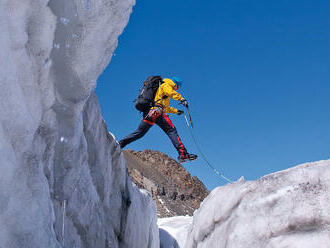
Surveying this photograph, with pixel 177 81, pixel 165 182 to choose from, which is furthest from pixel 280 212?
pixel 165 182

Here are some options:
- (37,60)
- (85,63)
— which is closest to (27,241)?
(37,60)

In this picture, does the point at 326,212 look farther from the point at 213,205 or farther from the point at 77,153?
the point at 77,153

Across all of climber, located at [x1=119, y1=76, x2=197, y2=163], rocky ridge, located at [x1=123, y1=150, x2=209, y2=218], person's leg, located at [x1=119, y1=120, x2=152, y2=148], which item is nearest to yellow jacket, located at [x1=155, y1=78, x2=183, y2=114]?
climber, located at [x1=119, y1=76, x2=197, y2=163]

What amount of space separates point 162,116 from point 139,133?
548 mm

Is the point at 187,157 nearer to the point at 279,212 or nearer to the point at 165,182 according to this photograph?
the point at 279,212

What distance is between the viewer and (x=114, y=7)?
392 centimetres

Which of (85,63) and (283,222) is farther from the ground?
(85,63)

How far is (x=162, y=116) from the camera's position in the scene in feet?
25.0

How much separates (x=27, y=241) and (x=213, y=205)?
174 centimetres

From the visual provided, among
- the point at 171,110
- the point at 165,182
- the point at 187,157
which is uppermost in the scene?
the point at 165,182

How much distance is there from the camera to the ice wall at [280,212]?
285cm

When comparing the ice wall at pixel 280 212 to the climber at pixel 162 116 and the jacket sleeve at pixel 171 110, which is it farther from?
the jacket sleeve at pixel 171 110

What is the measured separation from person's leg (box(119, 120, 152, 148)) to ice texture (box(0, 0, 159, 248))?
1660mm

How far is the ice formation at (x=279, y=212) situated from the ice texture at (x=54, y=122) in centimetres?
149
